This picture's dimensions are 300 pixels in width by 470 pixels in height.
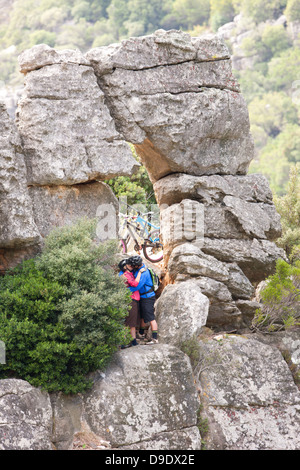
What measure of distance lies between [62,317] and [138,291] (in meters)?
2.28

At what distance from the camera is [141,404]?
388 inches

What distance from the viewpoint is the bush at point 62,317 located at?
30.8 feet

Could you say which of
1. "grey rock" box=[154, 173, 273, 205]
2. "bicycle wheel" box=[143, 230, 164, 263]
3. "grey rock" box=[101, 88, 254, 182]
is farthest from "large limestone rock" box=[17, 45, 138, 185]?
"bicycle wheel" box=[143, 230, 164, 263]

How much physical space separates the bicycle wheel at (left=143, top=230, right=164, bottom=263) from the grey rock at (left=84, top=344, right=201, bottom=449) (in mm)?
5187

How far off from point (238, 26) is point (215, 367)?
78.7 metres

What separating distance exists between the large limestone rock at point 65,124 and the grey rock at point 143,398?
4303 millimetres

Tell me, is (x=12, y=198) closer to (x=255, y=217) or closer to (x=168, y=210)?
(x=168, y=210)

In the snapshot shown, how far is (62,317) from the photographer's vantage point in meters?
9.70

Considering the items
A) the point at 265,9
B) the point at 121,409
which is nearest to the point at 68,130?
the point at 121,409

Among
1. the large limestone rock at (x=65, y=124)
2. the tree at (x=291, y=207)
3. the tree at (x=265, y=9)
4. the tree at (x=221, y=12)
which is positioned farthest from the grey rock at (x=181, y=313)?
the tree at (x=221, y=12)

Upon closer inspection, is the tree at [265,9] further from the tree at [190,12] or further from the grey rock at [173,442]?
the grey rock at [173,442]

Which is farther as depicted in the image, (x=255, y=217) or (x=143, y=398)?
(x=255, y=217)

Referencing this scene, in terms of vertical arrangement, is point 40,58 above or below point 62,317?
above

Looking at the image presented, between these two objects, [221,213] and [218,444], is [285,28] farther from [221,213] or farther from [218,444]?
[218,444]
